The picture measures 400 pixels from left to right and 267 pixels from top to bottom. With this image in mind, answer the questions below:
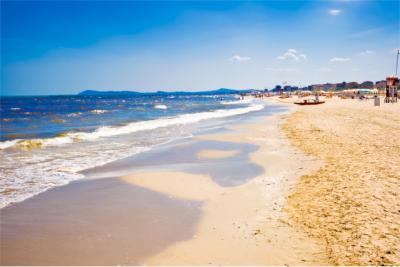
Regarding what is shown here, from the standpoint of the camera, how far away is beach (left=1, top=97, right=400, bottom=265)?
4.82 m

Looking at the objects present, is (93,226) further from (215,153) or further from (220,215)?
(215,153)

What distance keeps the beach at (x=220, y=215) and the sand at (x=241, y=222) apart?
2 centimetres

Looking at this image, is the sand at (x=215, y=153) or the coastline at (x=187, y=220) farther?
the sand at (x=215, y=153)

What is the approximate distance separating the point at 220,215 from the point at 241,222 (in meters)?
0.61

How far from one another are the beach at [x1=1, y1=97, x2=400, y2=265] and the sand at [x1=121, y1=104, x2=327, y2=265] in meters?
0.02

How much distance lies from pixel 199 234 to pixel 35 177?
6911 millimetres

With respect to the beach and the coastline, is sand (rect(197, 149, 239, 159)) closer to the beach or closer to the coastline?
the beach

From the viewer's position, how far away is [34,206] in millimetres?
7223

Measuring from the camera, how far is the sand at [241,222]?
474cm

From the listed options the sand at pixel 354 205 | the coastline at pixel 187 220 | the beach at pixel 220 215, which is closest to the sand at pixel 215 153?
the beach at pixel 220 215

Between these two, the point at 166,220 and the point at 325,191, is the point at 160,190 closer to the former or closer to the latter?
the point at 166,220

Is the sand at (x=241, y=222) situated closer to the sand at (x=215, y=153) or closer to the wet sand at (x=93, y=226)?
the wet sand at (x=93, y=226)

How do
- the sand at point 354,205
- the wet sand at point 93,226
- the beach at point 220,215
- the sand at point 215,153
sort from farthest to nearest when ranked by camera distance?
the sand at point 215,153 → the wet sand at point 93,226 → the beach at point 220,215 → the sand at point 354,205

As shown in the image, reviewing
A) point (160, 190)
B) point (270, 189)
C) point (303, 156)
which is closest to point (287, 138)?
point (303, 156)
